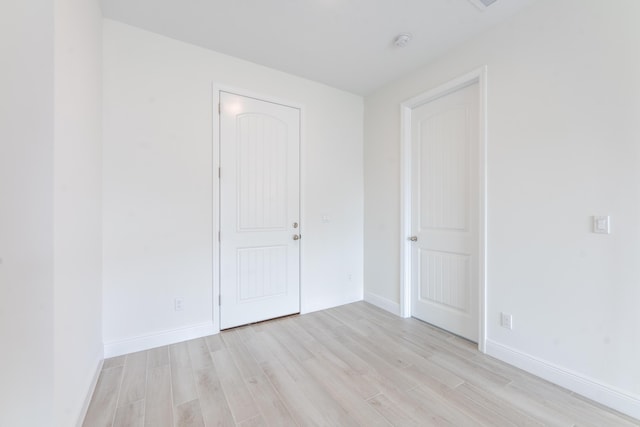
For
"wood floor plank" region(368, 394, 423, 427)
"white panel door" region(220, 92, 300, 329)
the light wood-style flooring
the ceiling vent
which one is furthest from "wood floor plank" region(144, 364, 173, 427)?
the ceiling vent

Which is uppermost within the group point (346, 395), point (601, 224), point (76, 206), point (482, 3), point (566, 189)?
point (482, 3)

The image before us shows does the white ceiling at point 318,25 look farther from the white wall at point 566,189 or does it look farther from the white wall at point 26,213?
the white wall at point 26,213

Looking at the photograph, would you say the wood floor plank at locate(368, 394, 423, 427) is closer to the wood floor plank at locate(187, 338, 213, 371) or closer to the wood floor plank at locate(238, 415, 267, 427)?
the wood floor plank at locate(238, 415, 267, 427)

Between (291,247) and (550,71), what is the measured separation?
8.60 ft

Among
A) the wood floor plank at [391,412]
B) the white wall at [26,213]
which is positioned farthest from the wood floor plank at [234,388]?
the white wall at [26,213]

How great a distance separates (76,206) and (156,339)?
141 cm

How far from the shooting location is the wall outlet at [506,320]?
204 cm

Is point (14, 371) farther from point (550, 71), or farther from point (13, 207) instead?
point (550, 71)

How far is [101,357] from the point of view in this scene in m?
2.01

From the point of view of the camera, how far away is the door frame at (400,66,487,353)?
2.19 m

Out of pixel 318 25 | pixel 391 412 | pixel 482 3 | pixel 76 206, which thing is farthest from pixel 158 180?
pixel 482 3

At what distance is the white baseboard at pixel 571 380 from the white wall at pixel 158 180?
252 cm

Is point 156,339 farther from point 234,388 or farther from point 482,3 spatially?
point 482,3

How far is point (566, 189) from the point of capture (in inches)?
69.3
